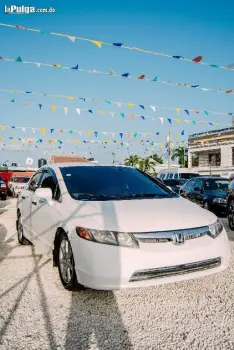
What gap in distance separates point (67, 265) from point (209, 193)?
30.7 ft

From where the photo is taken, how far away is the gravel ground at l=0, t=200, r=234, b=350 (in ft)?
9.37

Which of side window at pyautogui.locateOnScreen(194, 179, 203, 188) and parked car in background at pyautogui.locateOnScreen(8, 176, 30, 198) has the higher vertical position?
side window at pyautogui.locateOnScreen(194, 179, 203, 188)

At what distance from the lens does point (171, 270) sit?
3.49m

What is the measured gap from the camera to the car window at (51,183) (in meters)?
4.85

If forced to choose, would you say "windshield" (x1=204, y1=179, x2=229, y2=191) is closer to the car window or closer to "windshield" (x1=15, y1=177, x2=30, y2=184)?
the car window

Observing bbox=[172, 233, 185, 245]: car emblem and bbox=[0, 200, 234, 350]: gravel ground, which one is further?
bbox=[172, 233, 185, 245]: car emblem

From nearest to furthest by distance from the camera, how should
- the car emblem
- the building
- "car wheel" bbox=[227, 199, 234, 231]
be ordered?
the car emblem → "car wheel" bbox=[227, 199, 234, 231] → the building

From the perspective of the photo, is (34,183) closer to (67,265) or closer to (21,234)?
(21,234)

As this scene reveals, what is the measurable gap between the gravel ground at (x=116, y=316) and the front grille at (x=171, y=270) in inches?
14.0

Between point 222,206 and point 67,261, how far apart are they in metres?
8.83

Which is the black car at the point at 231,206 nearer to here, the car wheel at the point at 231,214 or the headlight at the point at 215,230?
the car wheel at the point at 231,214

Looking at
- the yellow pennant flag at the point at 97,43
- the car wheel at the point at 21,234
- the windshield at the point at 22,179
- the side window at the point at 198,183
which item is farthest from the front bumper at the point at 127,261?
the windshield at the point at 22,179

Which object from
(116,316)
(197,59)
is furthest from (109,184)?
(197,59)

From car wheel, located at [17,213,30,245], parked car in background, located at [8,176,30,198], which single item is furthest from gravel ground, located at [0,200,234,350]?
parked car in background, located at [8,176,30,198]
